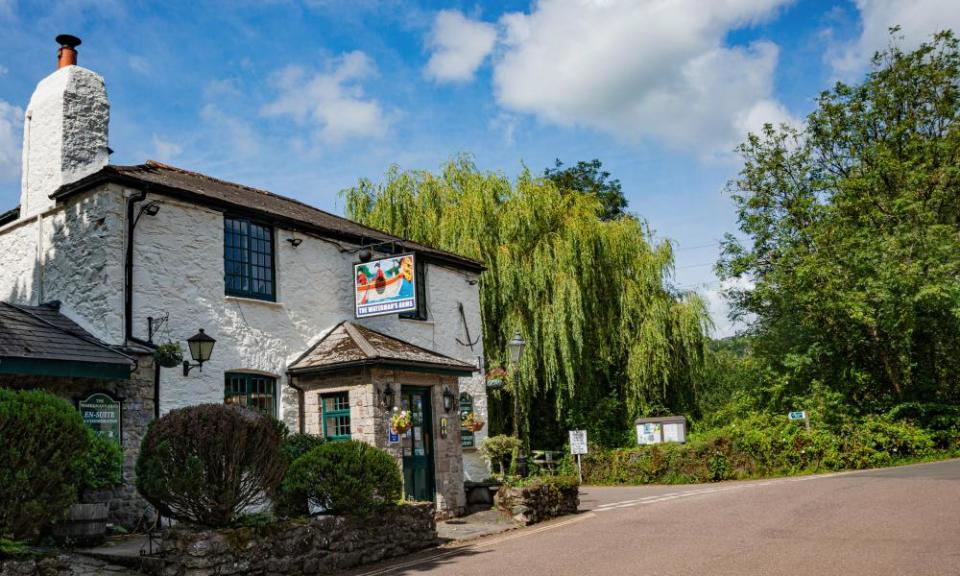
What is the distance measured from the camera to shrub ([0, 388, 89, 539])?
268 inches

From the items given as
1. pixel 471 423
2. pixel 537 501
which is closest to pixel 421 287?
pixel 471 423

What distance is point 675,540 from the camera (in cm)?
1055

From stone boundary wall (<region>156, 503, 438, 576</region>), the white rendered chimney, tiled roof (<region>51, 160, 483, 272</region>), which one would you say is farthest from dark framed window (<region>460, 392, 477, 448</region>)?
the white rendered chimney

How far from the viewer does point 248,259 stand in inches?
571

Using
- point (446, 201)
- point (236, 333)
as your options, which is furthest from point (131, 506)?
point (446, 201)

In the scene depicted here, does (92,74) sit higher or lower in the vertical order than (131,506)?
higher

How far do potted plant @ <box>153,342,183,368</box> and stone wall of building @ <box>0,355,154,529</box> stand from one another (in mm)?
376

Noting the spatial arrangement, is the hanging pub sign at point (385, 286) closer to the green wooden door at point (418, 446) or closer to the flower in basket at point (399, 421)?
the green wooden door at point (418, 446)

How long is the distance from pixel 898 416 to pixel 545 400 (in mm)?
10560

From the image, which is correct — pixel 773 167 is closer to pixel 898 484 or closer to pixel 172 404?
pixel 898 484

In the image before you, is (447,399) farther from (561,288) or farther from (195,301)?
(561,288)

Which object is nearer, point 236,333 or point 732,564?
point 732,564

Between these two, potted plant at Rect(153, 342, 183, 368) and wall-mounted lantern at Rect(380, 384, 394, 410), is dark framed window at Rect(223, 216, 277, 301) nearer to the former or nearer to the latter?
potted plant at Rect(153, 342, 183, 368)

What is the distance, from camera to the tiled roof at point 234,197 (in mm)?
12352
